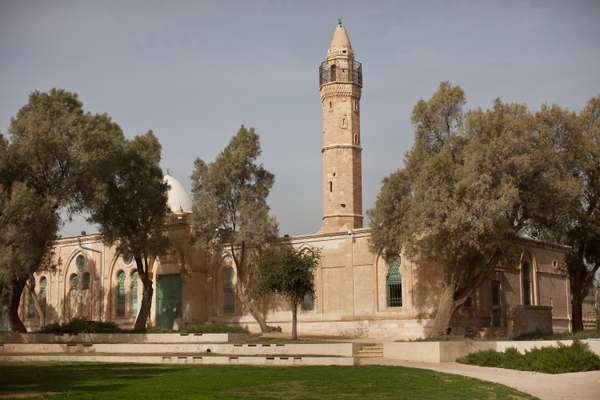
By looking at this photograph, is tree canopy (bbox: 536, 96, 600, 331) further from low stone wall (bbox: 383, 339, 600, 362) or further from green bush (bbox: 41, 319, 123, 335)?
green bush (bbox: 41, 319, 123, 335)

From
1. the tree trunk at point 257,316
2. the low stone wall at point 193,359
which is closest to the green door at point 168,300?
the tree trunk at point 257,316

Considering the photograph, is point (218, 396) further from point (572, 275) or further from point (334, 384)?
point (572, 275)

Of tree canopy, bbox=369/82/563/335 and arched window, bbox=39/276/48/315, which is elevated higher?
tree canopy, bbox=369/82/563/335

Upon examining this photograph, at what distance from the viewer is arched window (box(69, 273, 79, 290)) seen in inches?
2020

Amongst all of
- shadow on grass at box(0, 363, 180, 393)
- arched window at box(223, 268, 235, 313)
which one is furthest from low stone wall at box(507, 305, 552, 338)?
shadow on grass at box(0, 363, 180, 393)

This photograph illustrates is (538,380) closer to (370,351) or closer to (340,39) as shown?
(370,351)

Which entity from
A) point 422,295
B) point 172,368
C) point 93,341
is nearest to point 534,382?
point 172,368

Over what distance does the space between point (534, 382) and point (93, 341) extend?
869 inches

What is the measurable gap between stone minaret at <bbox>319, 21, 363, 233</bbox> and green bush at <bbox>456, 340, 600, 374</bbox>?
2422 centimetres

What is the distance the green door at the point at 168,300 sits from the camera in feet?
151

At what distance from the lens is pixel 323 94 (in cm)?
5209

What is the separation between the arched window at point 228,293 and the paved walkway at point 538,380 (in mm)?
18985

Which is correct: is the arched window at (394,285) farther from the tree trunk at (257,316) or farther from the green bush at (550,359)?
the green bush at (550,359)

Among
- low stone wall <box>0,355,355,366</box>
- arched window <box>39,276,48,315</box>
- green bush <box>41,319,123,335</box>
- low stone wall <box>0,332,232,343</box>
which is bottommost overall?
low stone wall <box>0,355,355,366</box>
